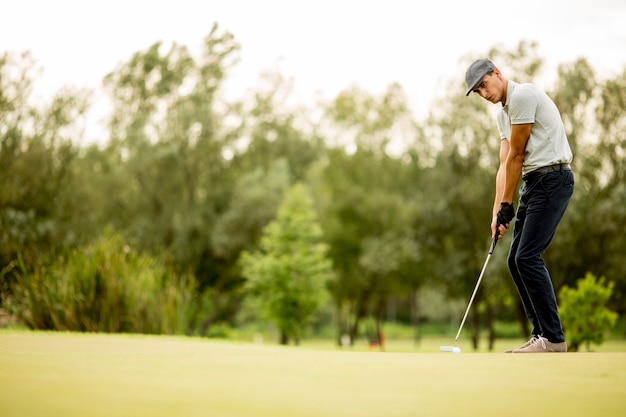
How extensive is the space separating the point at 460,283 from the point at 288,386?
36.3 m

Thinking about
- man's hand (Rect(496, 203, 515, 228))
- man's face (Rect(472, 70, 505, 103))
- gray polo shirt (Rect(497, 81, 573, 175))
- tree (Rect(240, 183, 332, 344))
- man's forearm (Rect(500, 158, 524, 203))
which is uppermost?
man's face (Rect(472, 70, 505, 103))

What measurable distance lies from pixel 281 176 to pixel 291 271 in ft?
23.9

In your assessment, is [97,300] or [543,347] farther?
[97,300]

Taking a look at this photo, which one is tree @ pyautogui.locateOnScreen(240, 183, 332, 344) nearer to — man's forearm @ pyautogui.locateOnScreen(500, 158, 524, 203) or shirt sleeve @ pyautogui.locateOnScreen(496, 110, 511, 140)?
shirt sleeve @ pyautogui.locateOnScreen(496, 110, 511, 140)

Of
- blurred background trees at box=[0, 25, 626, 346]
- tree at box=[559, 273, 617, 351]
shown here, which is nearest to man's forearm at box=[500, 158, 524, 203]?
tree at box=[559, 273, 617, 351]

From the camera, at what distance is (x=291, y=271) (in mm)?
29047

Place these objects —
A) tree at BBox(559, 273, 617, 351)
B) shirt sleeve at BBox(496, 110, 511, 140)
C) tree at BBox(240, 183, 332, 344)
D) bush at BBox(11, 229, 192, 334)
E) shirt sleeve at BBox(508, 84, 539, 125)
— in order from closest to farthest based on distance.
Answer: shirt sleeve at BBox(508, 84, 539, 125), shirt sleeve at BBox(496, 110, 511, 140), bush at BBox(11, 229, 192, 334), tree at BBox(559, 273, 617, 351), tree at BBox(240, 183, 332, 344)

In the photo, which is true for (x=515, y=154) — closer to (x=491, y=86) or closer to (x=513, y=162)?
(x=513, y=162)

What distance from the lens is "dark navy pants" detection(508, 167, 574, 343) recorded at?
5266 mm

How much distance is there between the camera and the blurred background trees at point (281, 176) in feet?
97.1

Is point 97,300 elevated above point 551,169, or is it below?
below

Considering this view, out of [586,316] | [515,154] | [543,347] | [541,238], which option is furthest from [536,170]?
[586,316]

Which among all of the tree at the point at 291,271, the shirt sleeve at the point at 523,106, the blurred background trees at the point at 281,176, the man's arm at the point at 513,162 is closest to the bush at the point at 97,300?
the man's arm at the point at 513,162

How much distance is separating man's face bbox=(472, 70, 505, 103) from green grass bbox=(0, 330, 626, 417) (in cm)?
200
